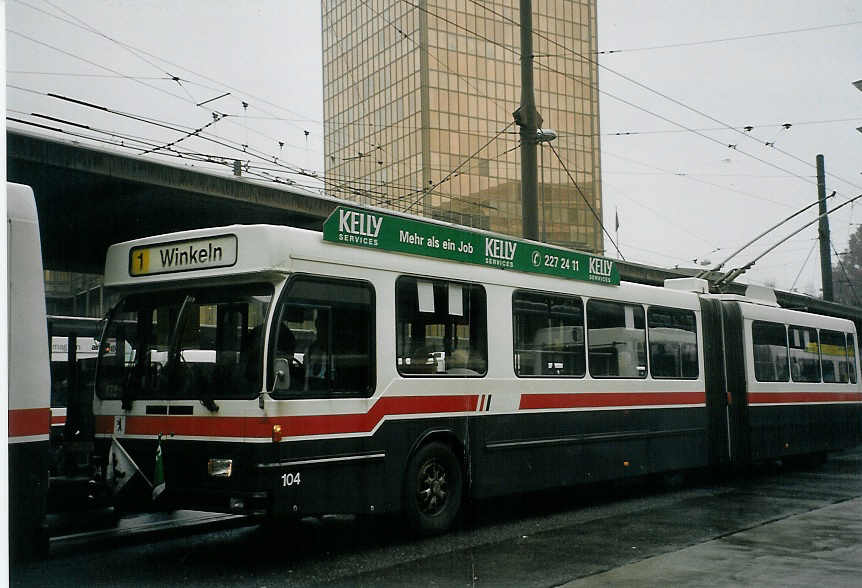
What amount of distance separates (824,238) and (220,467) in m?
18.9

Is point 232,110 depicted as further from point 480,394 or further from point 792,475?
point 792,475

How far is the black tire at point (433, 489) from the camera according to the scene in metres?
9.22

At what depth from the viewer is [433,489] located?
377 inches

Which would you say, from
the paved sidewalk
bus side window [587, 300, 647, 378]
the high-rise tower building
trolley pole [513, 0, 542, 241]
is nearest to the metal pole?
trolley pole [513, 0, 542, 241]

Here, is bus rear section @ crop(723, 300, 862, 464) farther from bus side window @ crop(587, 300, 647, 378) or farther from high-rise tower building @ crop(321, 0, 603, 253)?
high-rise tower building @ crop(321, 0, 603, 253)

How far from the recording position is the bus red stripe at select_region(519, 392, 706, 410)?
36.2 feet

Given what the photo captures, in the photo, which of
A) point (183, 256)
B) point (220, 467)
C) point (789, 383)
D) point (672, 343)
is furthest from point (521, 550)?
point (789, 383)

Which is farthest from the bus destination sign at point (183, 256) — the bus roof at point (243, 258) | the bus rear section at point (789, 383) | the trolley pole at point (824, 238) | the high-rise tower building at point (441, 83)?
the trolley pole at point (824, 238)

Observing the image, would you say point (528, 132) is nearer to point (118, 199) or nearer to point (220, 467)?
point (118, 199)

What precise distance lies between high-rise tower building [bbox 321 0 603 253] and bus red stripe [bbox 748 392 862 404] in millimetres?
5866

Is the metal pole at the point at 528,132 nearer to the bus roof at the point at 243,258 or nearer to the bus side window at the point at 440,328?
A: the bus side window at the point at 440,328

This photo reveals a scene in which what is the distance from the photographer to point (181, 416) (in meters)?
8.18

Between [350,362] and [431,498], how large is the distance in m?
1.80

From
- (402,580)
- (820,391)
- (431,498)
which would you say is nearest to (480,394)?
(431,498)
